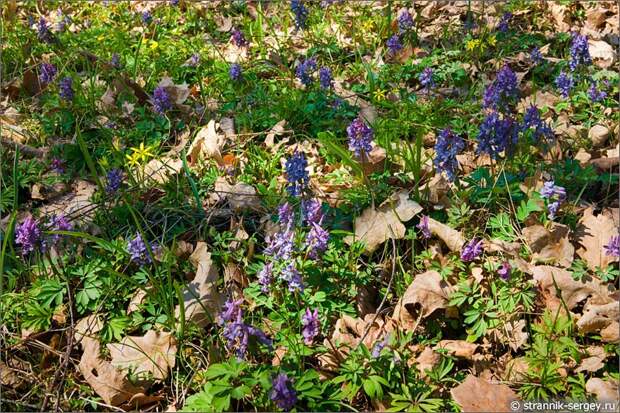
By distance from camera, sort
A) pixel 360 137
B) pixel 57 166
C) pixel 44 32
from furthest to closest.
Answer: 1. pixel 44 32
2. pixel 57 166
3. pixel 360 137

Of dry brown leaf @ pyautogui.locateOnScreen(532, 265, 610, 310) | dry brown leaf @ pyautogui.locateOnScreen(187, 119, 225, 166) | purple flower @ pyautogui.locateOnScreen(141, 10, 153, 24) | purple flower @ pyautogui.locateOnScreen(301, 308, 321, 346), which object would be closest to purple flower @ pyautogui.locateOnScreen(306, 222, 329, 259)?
purple flower @ pyautogui.locateOnScreen(301, 308, 321, 346)

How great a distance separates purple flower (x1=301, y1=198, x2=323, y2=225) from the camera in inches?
105

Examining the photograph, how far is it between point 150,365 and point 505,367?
1.37 m

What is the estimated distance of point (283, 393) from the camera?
202 centimetres

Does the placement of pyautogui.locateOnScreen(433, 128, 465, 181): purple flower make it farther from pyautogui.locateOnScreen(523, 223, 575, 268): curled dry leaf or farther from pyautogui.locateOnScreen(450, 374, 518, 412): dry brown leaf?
pyautogui.locateOnScreen(450, 374, 518, 412): dry brown leaf

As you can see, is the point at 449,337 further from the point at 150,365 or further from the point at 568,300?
the point at 150,365

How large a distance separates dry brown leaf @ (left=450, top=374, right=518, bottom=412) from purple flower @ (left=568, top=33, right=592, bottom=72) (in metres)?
2.21

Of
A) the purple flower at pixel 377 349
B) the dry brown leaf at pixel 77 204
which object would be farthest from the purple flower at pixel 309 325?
the dry brown leaf at pixel 77 204

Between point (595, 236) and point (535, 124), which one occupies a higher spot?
point (535, 124)

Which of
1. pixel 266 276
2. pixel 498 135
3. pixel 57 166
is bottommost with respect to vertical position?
pixel 57 166

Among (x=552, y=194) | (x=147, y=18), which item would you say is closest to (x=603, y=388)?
(x=552, y=194)

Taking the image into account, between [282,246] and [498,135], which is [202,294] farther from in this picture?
[498,135]

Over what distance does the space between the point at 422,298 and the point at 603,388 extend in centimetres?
71

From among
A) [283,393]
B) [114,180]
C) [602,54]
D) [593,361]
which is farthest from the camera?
[602,54]
